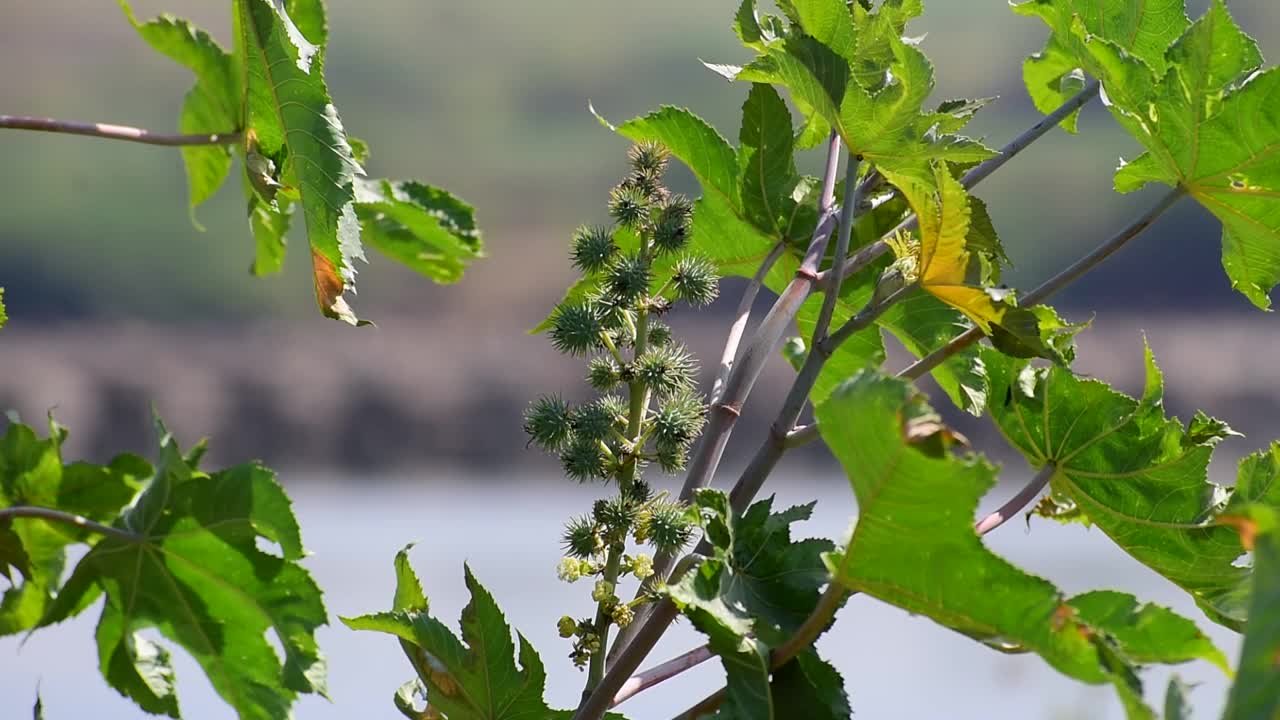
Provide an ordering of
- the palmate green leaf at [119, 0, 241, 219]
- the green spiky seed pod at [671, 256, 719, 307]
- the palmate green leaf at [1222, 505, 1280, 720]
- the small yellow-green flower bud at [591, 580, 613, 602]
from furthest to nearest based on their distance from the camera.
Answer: the palmate green leaf at [119, 0, 241, 219]
the green spiky seed pod at [671, 256, 719, 307]
the small yellow-green flower bud at [591, 580, 613, 602]
the palmate green leaf at [1222, 505, 1280, 720]

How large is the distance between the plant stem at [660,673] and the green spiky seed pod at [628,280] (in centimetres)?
16

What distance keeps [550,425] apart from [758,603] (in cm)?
13

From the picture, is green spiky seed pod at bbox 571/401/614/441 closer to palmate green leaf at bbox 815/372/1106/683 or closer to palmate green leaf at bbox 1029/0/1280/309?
palmate green leaf at bbox 815/372/1106/683

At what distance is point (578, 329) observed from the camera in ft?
1.91

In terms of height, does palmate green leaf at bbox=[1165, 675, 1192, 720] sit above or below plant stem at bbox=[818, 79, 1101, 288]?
below

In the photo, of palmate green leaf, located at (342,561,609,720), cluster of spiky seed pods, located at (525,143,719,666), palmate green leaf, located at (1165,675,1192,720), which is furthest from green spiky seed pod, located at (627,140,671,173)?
palmate green leaf, located at (1165,675,1192,720)

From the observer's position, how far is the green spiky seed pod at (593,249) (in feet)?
2.01

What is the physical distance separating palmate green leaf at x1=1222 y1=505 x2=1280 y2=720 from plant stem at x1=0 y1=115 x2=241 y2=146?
0.60 m

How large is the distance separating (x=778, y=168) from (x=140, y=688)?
16.9 inches

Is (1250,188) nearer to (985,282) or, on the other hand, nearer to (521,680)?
(985,282)

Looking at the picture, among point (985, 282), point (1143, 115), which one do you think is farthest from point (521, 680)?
point (1143, 115)

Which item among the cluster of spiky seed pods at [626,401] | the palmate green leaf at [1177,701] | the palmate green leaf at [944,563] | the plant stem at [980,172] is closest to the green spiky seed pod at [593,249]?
the cluster of spiky seed pods at [626,401]

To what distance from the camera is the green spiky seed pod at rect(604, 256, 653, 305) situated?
1.86 ft

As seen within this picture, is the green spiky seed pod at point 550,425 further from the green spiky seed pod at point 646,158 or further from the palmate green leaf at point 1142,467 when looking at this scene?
the palmate green leaf at point 1142,467
